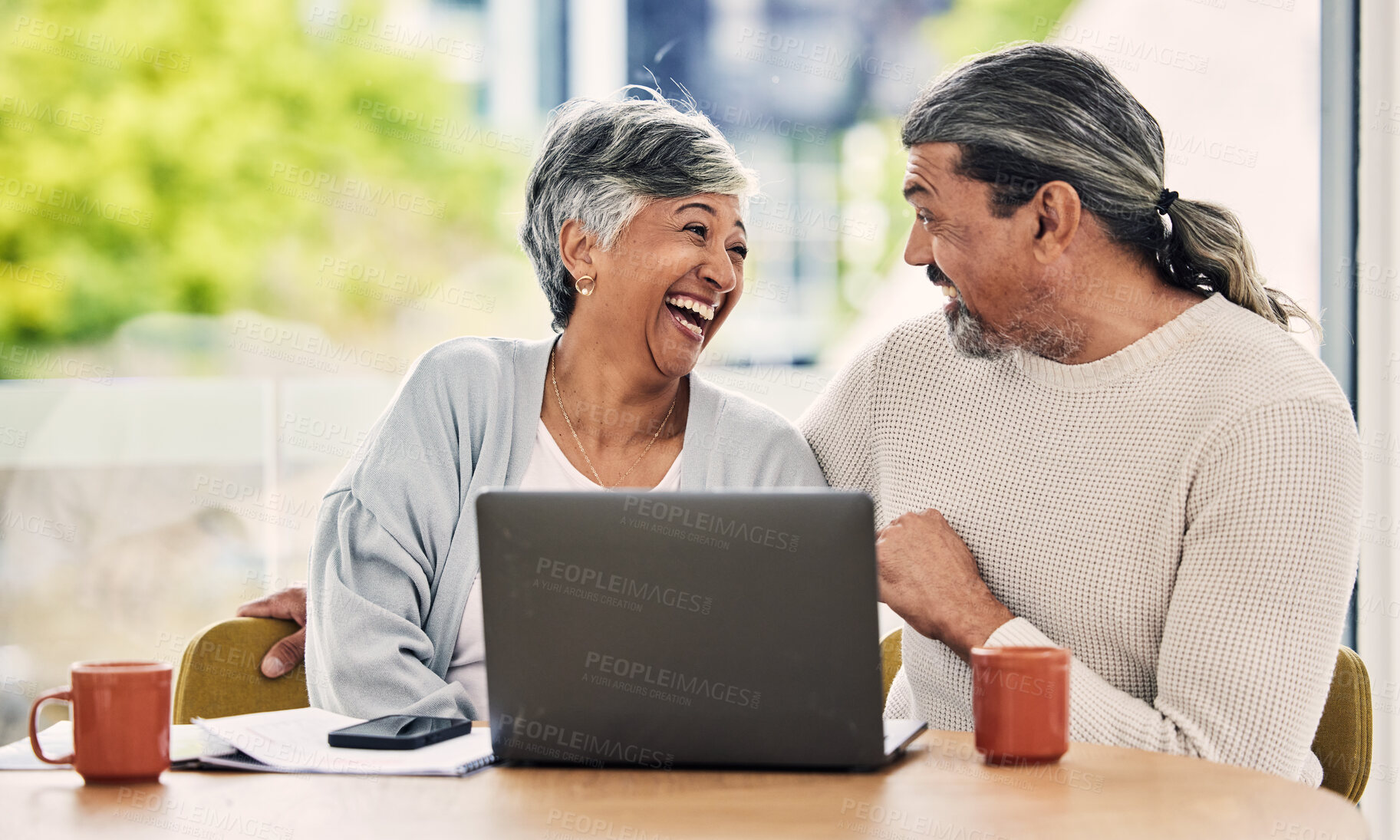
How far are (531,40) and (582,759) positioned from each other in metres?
2.75

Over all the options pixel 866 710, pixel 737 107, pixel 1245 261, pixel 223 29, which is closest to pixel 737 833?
pixel 866 710

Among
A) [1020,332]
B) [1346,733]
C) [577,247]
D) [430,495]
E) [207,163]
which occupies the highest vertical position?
[207,163]

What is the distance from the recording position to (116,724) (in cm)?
98

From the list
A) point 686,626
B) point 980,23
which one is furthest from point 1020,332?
point 980,23

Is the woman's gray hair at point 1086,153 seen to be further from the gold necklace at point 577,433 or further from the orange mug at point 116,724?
the orange mug at point 116,724

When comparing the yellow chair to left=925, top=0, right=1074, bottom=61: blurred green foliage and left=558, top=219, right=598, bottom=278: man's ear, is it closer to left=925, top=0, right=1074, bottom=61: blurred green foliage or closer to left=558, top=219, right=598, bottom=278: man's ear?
left=558, top=219, right=598, bottom=278: man's ear

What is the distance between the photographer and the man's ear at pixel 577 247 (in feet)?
6.03

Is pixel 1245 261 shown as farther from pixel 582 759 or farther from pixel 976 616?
pixel 582 759

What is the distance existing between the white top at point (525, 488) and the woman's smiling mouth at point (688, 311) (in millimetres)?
198

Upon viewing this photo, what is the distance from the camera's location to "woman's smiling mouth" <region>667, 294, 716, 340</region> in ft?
5.94

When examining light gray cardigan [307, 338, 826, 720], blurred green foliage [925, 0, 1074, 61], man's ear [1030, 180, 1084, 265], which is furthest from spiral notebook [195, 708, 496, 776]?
blurred green foliage [925, 0, 1074, 61]

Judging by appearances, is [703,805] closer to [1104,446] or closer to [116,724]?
[116,724]

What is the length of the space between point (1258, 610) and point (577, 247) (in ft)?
3.59

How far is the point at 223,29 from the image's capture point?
4074 millimetres
